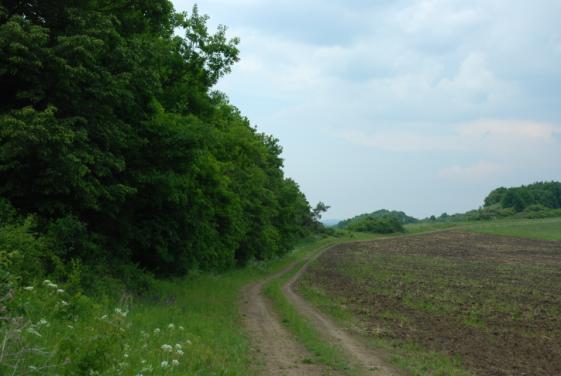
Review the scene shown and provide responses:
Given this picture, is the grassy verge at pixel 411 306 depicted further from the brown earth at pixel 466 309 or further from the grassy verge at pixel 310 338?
the grassy verge at pixel 310 338

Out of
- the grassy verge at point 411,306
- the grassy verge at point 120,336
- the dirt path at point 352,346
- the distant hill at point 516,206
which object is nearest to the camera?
the grassy verge at point 120,336

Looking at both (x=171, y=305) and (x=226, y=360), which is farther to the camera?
(x=171, y=305)

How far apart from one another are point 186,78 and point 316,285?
15.1 m

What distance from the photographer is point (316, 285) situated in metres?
31.6

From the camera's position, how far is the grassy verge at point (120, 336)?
5562 millimetres

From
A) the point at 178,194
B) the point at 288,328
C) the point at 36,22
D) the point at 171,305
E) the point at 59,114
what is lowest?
the point at 288,328

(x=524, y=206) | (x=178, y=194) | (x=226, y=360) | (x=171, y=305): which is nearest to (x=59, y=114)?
(x=178, y=194)

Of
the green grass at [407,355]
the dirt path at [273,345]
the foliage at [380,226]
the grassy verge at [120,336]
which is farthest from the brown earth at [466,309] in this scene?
the foliage at [380,226]

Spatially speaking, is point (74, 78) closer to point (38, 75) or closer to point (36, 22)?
point (38, 75)

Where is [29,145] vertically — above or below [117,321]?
above

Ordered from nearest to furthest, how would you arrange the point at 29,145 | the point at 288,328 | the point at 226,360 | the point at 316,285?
the point at 226,360, the point at 29,145, the point at 288,328, the point at 316,285

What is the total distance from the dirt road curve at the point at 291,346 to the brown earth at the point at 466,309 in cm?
160

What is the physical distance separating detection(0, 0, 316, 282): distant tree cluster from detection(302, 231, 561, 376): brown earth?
792 centimetres

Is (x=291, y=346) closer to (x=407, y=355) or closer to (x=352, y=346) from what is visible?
(x=352, y=346)
